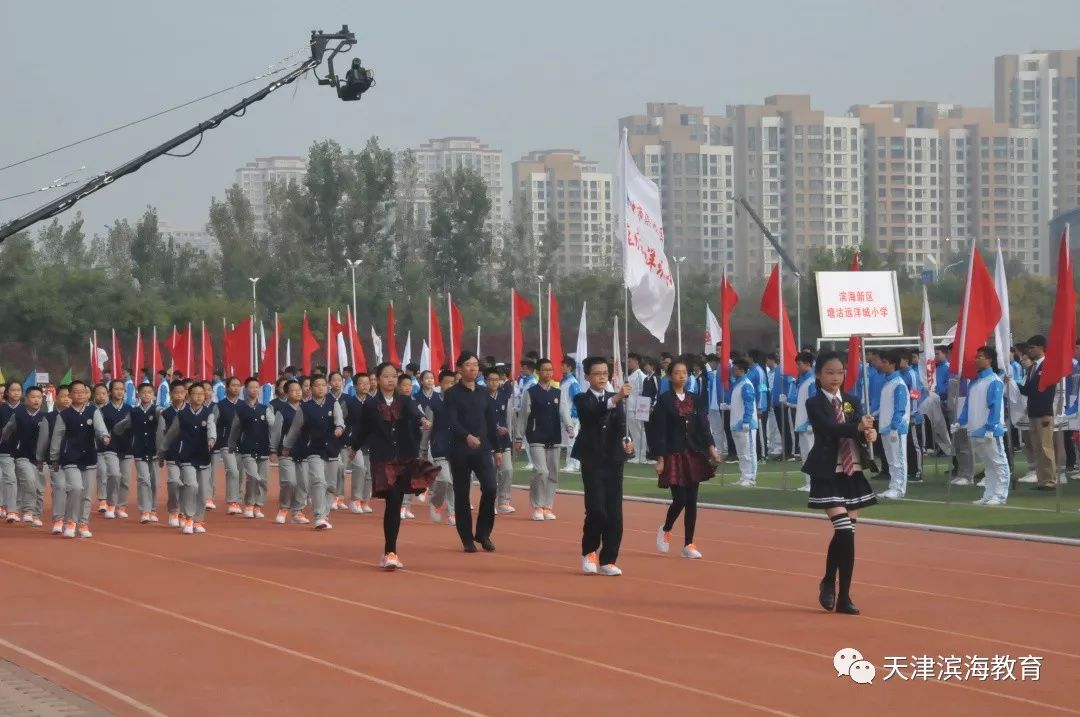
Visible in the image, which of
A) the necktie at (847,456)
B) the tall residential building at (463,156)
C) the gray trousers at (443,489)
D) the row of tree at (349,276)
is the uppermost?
the tall residential building at (463,156)

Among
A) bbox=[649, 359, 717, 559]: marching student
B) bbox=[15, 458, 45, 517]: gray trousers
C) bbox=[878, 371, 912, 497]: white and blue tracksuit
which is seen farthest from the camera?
bbox=[878, 371, 912, 497]: white and blue tracksuit

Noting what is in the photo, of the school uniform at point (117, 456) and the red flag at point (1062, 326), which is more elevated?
the red flag at point (1062, 326)

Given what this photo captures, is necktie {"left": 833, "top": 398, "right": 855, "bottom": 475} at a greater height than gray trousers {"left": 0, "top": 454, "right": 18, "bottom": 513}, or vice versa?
necktie {"left": 833, "top": 398, "right": 855, "bottom": 475}

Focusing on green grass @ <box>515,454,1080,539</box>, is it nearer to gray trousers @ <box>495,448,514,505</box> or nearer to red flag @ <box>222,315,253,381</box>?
gray trousers @ <box>495,448,514,505</box>

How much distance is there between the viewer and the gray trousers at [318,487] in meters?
18.9

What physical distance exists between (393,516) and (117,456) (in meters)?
8.00

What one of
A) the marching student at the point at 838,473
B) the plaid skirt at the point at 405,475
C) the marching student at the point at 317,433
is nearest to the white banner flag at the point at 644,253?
the plaid skirt at the point at 405,475

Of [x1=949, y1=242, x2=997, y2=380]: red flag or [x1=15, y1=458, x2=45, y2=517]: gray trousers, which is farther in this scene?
[x1=15, y1=458, x2=45, y2=517]: gray trousers

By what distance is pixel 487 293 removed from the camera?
255 ft

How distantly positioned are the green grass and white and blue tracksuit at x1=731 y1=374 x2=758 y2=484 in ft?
1.09

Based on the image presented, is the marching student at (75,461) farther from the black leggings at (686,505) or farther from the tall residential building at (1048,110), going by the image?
the tall residential building at (1048,110)

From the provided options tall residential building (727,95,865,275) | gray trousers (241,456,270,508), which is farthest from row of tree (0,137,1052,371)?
gray trousers (241,456,270,508)

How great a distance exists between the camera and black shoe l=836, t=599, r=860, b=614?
36.1 feet

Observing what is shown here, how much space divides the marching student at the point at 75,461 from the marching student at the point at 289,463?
2.28 m
